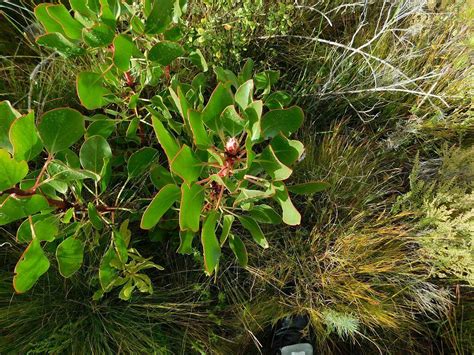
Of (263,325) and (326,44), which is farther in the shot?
(326,44)

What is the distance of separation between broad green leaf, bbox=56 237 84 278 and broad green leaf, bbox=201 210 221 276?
0.86 feet

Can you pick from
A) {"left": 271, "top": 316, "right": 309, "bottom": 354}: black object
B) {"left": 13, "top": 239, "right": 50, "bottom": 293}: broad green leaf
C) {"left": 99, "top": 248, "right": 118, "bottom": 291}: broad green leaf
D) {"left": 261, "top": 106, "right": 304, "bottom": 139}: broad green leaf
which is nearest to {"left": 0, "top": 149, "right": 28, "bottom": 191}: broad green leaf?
{"left": 13, "top": 239, "right": 50, "bottom": 293}: broad green leaf

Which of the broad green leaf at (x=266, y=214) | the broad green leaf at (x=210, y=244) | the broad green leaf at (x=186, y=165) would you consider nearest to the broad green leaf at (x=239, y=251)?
the broad green leaf at (x=266, y=214)

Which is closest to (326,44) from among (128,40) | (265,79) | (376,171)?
(376,171)

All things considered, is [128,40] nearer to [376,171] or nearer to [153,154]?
[153,154]

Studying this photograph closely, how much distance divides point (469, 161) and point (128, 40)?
3.99ft

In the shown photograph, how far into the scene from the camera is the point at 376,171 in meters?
1.65

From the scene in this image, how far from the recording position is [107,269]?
1.05 meters

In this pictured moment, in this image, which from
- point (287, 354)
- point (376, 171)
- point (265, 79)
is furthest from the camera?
point (376, 171)

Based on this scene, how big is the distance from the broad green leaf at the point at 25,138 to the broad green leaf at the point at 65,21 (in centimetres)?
24

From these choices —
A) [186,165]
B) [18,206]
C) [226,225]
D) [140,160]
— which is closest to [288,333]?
[226,225]

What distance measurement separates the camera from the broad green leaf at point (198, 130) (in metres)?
0.82

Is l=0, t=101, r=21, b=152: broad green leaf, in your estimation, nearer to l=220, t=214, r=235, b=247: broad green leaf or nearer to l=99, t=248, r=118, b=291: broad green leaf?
l=99, t=248, r=118, b=291: broad green leaf

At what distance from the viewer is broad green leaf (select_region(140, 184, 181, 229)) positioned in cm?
86
